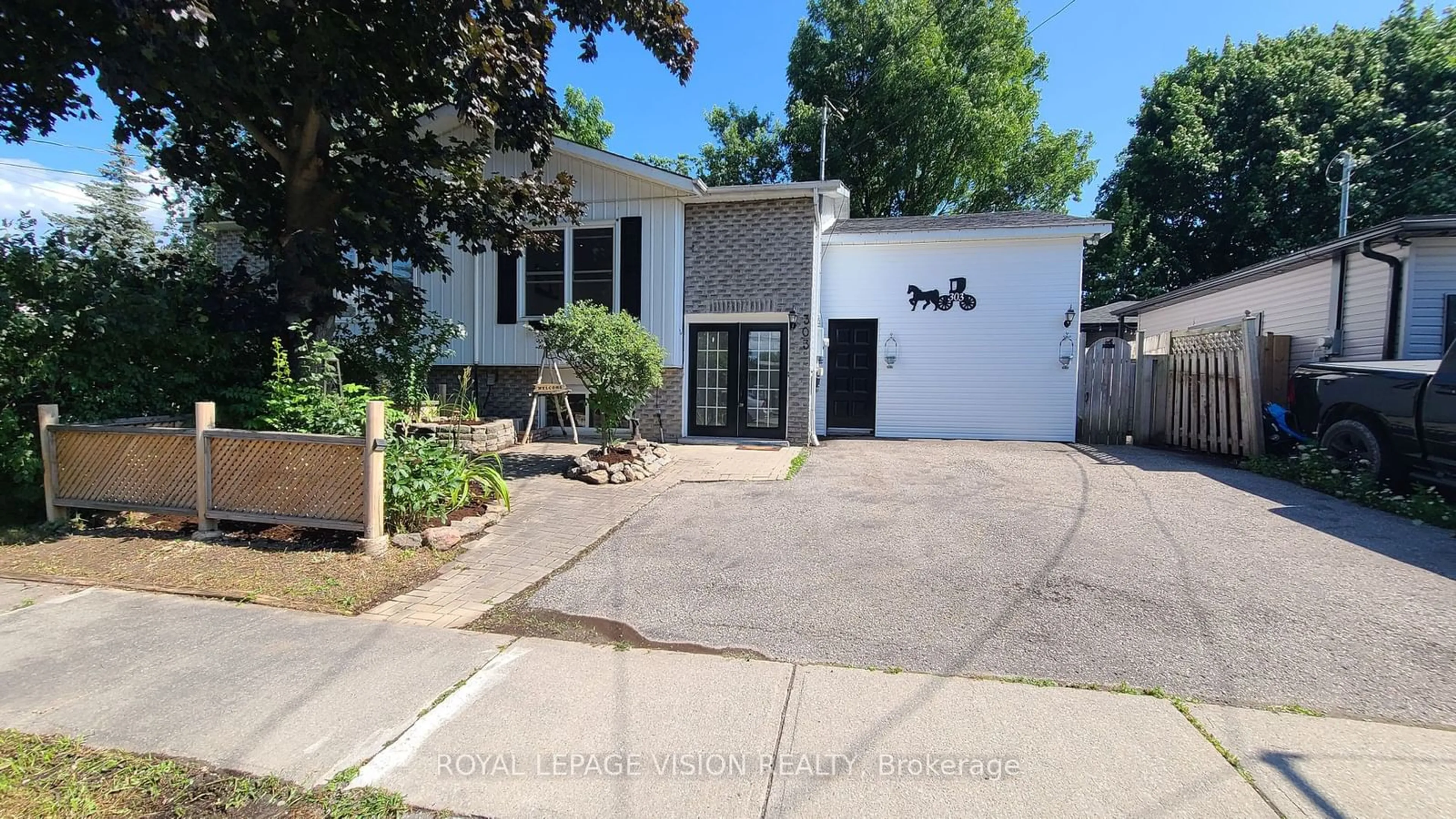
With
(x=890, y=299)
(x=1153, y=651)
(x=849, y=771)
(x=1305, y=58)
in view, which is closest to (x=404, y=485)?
(x=849, y=771)

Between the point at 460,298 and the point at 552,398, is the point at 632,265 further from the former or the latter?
the point at 460,298

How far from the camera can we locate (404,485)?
18.5ft

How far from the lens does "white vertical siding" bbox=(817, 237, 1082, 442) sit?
1179cm

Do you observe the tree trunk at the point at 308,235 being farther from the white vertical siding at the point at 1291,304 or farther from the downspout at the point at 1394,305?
the white vertical siding at the point at 1291,304

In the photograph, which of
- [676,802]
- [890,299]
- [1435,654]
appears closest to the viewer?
[676,802]

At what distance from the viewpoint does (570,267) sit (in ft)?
37.8

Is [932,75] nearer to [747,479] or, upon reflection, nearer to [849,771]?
[747,479]

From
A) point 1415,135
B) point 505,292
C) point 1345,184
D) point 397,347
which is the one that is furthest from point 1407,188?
point 397,347

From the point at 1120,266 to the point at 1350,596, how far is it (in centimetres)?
2341

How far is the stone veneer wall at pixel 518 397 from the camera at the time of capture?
37.3 feet

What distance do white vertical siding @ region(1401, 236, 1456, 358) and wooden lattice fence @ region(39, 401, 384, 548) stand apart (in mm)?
12795

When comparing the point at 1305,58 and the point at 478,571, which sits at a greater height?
the point at 1305,58

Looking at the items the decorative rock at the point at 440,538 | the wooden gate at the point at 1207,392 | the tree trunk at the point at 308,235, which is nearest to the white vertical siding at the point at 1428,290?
the wooden gate at the point at 1207,392

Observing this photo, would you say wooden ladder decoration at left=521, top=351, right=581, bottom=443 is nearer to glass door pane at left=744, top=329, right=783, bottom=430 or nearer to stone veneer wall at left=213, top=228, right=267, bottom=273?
glass door pane at left=744, top=329, right=783, bottom=430
